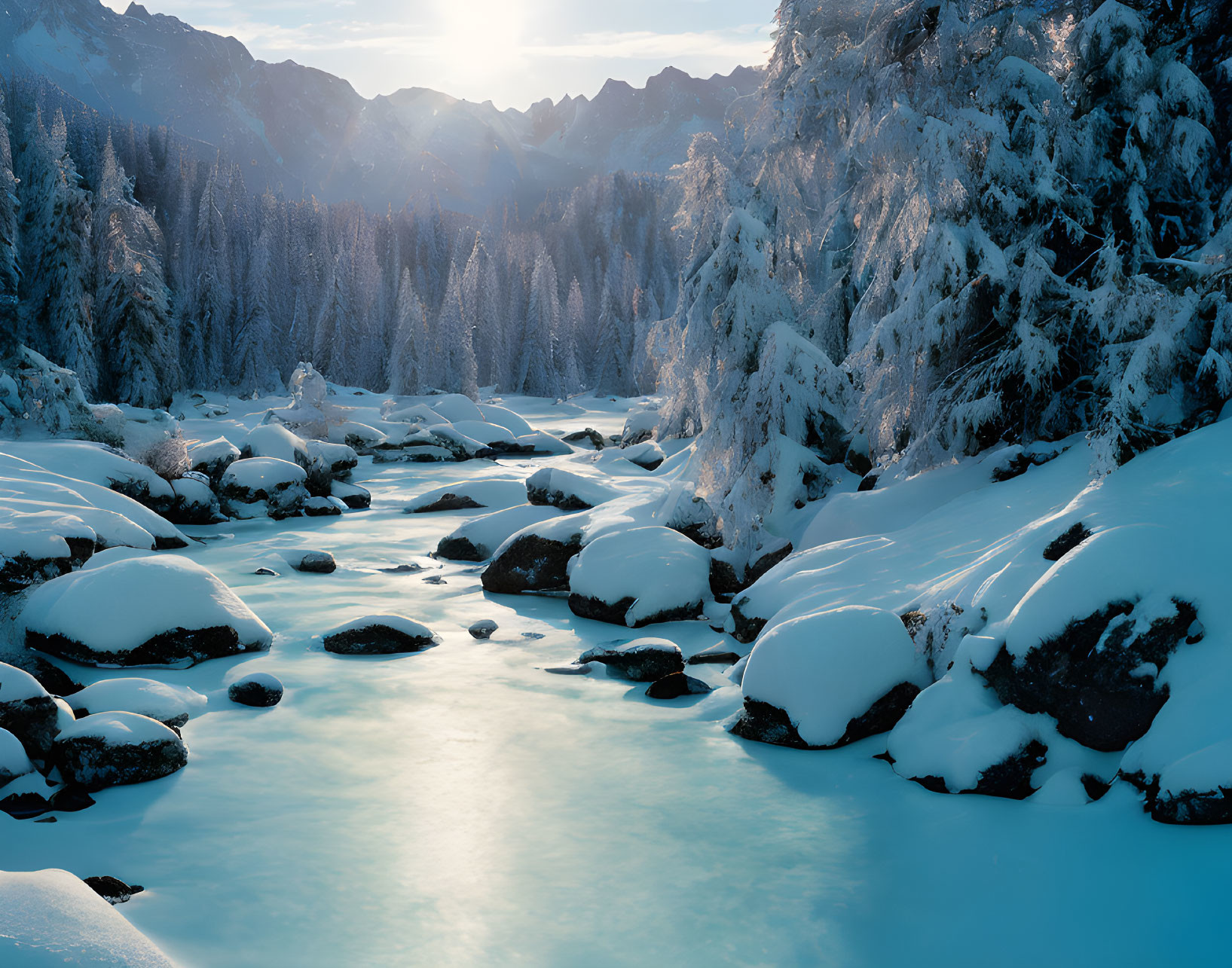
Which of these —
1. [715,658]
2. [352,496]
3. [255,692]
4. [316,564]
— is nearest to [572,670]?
[715,658]

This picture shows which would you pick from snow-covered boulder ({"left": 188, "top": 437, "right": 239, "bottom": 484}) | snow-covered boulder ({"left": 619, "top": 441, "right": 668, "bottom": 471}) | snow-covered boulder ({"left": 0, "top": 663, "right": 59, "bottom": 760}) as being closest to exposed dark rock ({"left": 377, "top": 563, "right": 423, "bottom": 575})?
snow-covered boulder ({"left": 0, "top": 663, "right": 59, "bottom": 760})

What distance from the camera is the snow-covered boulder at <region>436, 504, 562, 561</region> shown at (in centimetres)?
1434

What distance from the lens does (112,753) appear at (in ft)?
19.6

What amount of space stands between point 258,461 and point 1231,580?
1856 cm

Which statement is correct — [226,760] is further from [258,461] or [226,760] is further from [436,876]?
[258,461]

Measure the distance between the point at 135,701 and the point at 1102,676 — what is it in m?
7.20

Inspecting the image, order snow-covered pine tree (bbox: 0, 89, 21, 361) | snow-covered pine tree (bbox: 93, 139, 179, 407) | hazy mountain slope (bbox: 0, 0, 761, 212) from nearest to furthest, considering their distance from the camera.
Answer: snow-covered pine tree (bbox: 0, 89, 21, 361)
snow-covered pine tree (bbox: 93, 139, 179, 407)
hazy mountain slope (bbox: 0, 0, 761, 212)

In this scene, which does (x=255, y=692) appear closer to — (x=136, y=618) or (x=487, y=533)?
(x=136, y=618)

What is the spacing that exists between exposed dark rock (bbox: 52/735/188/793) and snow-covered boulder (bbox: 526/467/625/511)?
1068cm

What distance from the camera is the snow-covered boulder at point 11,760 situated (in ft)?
18.5

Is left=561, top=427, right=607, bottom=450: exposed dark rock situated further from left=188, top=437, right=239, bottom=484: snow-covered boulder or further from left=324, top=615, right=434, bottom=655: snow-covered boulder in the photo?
left=324, top=615, right=434, bottom=655: snow-covered boulder

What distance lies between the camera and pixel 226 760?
21.1 feet

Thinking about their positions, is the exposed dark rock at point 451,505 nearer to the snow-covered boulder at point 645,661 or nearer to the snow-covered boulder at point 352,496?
the snow-covered boulder at point 352,496

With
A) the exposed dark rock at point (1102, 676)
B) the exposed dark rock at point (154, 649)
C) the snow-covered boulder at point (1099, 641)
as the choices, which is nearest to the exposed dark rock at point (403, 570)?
the exposed dark rock at point (154, 649)
